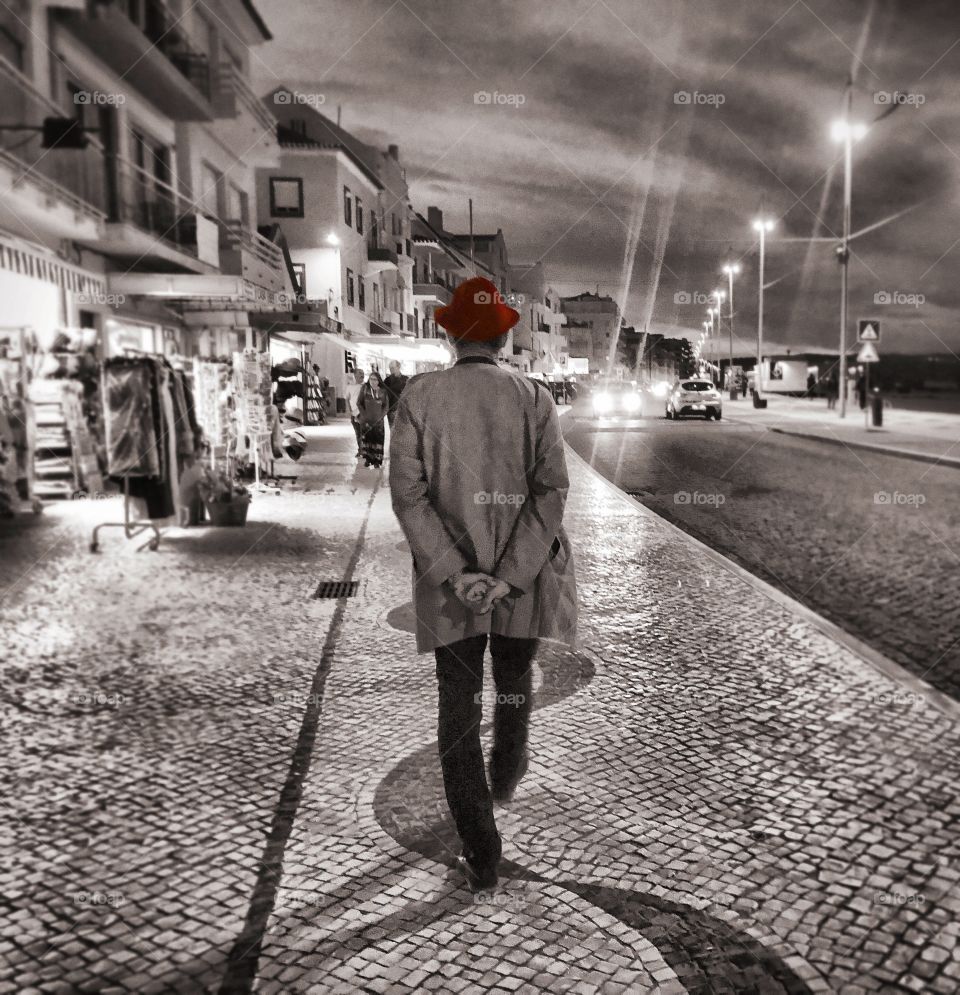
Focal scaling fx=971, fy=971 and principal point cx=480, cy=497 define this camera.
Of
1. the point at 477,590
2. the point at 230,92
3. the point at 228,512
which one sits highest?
the point at 230,92

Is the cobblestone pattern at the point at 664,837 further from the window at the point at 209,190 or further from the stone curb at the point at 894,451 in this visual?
the window at the point at 209,190

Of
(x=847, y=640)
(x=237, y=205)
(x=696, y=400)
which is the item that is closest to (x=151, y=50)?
(x=237, y=205)

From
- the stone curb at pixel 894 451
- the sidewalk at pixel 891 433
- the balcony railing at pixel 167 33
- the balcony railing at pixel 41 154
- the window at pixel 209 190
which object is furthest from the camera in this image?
the window at pixel 209 190

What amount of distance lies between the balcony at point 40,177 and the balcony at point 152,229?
400 millimetres

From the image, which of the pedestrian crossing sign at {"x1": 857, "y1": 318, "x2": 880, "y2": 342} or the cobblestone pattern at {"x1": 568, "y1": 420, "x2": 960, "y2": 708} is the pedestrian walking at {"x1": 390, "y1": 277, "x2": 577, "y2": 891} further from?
the pedestrian crossing sign at {"x1": 857, "y1": 318, "x2": 880, "y2": 342}

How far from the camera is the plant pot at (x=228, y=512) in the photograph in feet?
33.9

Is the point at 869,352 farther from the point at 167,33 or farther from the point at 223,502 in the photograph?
the point at 223,502

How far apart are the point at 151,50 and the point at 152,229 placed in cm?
311

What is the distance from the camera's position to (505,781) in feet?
11.2

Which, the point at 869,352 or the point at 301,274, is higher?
the point at 301,274

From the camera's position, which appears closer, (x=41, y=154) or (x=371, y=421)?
(x=41, y=154)

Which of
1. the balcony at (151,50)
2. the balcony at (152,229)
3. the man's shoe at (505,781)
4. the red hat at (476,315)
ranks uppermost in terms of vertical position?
the balcony at (151,50)

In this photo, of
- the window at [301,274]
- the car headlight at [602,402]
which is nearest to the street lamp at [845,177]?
the car headlight at [602,402]

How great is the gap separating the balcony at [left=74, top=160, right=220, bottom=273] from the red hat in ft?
48.7
